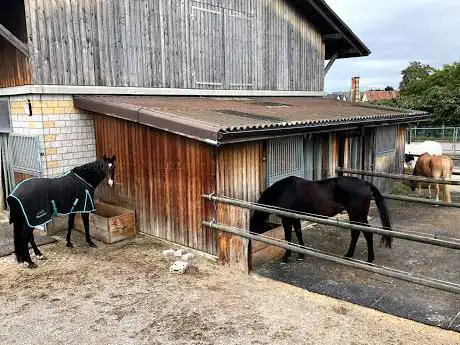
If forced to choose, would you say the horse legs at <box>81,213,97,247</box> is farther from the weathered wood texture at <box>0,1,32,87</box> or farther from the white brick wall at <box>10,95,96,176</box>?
the weathered wood texture at <box>0,1,32,87</box>

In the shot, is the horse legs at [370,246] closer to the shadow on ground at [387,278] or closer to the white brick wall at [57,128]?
the shadow on ground at [387,278]

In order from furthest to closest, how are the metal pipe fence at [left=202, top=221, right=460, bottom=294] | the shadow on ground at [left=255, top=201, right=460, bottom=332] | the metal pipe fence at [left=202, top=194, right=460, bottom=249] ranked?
1. the shadow on ground at [left=255, top=201, right=460, bottom=332]
2. the metal pipe fence at [left=202, top=194, right=460, bottom=249]
3. the metal pipe fence at [left=202, top=221, right=460, bottom=294]

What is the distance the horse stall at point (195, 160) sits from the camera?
6.64 m

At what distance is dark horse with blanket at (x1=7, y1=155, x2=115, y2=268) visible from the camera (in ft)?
21.1

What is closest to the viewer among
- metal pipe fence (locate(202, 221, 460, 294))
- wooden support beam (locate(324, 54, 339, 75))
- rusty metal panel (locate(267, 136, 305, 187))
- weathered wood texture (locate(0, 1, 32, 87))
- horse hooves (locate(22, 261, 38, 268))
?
metal pipe fence (locate(202, 221, 460, 294))

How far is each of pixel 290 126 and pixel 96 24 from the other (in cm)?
468

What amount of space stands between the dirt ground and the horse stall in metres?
0.76

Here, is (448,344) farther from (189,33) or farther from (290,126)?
(189,33)

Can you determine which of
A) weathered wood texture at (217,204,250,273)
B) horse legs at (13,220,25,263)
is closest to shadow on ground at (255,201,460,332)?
weathered wood texture at (217,204,250,273)

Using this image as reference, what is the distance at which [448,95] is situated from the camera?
3152 centimetres

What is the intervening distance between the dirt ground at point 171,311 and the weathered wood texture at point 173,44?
403cm

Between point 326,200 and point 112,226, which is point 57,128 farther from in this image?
point 326,200

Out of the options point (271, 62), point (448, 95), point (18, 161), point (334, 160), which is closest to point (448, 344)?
point (334, 160)

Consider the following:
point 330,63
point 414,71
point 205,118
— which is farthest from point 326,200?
point 414,71
